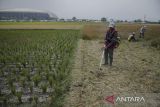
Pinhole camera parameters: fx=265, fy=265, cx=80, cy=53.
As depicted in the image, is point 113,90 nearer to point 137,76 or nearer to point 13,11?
point 137,76

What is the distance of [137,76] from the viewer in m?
7.70

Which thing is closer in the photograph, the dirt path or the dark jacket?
the dirt path

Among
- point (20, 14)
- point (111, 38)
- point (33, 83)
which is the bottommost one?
point (20, 14)

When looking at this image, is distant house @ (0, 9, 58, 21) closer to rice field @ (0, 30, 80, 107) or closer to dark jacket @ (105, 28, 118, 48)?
rice field @ (0, 30, 80, 107)

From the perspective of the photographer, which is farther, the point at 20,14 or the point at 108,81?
the point at 20,14

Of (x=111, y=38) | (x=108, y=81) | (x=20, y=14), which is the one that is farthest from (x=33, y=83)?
(x=20, y=14)

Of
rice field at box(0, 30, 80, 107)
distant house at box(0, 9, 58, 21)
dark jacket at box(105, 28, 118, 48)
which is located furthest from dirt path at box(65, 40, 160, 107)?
distant house at box(0, 9, 58, 21)

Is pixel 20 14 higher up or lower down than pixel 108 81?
lower down

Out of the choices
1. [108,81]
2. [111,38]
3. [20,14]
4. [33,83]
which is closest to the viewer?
[33,83]

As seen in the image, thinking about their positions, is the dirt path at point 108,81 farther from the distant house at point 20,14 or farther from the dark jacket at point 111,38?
the distant house at point 20,14

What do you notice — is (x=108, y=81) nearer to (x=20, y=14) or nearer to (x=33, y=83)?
(x=33, y=83)

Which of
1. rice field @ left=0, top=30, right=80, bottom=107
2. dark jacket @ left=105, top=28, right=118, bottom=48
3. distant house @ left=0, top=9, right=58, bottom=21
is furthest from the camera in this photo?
distant house @ left=0, top=9, right=58, bottom=21

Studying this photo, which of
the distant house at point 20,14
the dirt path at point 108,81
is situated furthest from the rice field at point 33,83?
the distant house at point 20,14

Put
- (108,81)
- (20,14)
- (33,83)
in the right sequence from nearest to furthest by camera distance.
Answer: (33,83), (108,81), (20,14)
